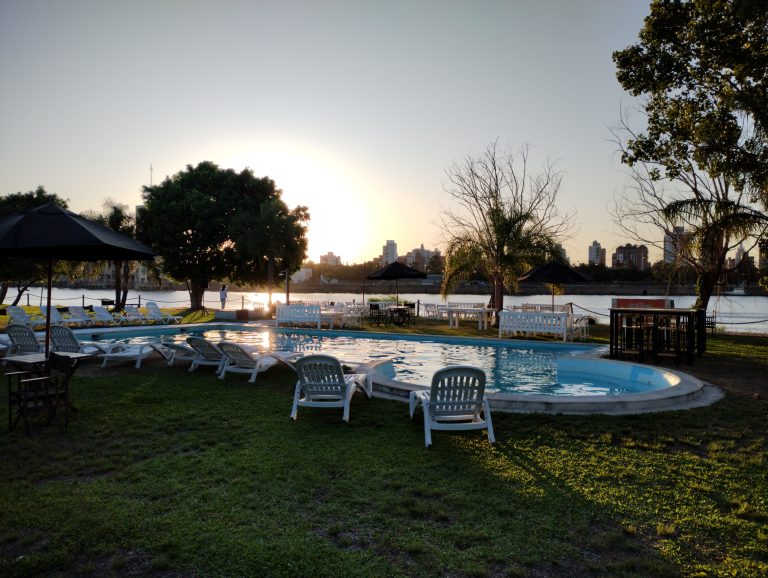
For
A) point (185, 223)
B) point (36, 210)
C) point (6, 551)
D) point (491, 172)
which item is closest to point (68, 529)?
point (6, 551)

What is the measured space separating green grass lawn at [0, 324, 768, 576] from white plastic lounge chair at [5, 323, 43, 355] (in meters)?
4.53

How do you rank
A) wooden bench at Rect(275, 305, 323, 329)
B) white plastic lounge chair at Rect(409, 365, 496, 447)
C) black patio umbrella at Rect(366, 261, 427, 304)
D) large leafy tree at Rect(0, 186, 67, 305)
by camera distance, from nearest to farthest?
white plastic lounge chair at Rect(409, 365, 496, 447), wooden bench at Rect(275, 305, 323, 329), black patio umbrella at Rect(366, 261, 427, 304), large leafy tree at Rect(0, 186, 67, 305)

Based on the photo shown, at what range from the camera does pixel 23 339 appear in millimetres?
9914

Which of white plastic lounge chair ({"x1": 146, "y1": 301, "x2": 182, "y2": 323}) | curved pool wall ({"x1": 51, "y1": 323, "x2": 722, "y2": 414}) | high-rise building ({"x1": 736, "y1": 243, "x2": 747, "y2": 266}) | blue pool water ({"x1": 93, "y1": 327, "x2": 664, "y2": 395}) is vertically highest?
high-rise building ({"x1": 736, "y1": 243, "x2": 747, "y2": 266})

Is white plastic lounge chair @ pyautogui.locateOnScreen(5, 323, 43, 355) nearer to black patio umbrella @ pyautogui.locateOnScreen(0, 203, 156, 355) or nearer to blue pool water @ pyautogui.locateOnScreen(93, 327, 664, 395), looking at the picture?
black patio umbrella @ pyautogui.locateOnScreen(0, 203, 156, 355)

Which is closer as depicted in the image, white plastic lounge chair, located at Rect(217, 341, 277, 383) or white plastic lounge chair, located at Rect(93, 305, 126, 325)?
white plastic lounge chair, located at Rect(217, 341, 277, 383)

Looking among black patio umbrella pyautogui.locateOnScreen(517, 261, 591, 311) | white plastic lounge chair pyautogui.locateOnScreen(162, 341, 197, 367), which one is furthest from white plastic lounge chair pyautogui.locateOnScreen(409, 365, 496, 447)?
black patio umbrella pyautogui.locateOnScreen(517, 261, 591, 311)

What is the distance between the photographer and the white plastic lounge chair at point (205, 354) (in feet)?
30.4

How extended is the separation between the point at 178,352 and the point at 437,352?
6.50 metres

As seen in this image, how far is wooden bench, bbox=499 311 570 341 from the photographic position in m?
15.4

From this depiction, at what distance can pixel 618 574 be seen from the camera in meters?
2.83

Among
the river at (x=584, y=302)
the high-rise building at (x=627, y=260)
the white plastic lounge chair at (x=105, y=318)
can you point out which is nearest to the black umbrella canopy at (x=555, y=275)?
the river at (x=584, y=302)

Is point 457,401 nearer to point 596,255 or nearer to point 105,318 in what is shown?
point 105,318

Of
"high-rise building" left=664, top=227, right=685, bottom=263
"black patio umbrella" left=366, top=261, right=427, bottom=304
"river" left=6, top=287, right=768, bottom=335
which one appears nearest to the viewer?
"high-rise building" left=664, top=227, right=685, bottom=263
